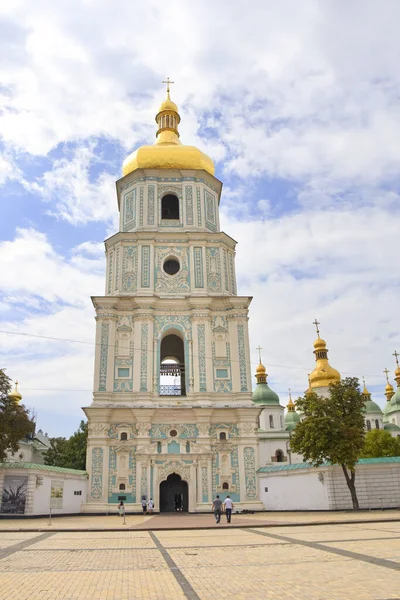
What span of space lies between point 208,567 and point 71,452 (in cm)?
3991

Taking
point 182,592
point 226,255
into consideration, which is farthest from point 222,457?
point 182,592

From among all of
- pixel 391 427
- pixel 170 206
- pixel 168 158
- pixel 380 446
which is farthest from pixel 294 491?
pixel 391 427

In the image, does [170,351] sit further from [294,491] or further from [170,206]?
[294,491]

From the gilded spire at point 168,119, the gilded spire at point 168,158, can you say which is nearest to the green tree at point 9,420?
the gilded spire at point 168,158

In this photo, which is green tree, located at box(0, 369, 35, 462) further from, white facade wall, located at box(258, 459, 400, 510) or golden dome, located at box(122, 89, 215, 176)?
golden dome, located at box(122, 89, 215, 176)

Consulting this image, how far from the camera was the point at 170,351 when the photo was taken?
39.1 metres

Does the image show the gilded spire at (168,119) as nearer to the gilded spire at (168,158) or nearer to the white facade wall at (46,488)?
the gilded spire at (168,158)

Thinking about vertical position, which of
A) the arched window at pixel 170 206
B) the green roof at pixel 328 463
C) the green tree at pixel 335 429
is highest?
the arched window at pixel 170 206

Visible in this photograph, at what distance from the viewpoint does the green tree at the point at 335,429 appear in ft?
82.5

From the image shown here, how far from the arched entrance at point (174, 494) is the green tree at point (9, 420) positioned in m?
8.59

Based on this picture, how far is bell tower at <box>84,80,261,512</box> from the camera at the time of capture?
29812 mm

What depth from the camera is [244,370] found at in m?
32.3

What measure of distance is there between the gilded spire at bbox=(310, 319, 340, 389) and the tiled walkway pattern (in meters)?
41.6

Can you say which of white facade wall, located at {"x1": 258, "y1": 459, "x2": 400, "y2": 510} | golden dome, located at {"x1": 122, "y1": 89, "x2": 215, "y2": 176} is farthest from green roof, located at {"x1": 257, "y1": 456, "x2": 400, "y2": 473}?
golden dome, located at {"x1": 122, "y1": 89, "x2": 215, "y2": 176}
